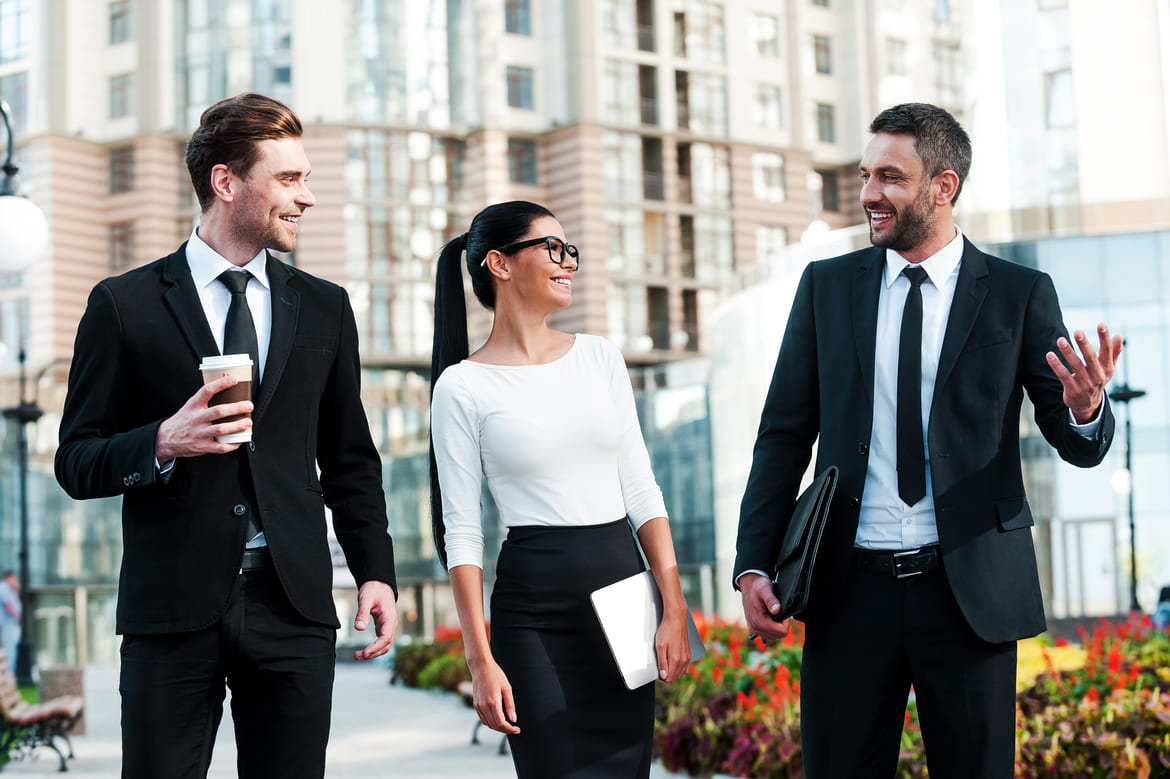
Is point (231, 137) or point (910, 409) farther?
point (910, 409)

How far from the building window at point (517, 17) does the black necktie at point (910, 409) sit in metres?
55.5

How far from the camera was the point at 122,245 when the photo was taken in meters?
58.9

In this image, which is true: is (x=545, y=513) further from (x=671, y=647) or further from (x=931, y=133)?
(x=931, y=133)

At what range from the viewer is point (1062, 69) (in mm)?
31938

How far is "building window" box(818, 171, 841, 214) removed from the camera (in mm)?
65875

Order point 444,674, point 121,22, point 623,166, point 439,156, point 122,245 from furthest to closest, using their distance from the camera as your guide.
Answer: point 623,166 → point 122,245 → point 121,22 → point 439,156 → point 444,674

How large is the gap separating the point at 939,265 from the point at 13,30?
60027mm

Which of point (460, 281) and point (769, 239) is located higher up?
point (769, 239)

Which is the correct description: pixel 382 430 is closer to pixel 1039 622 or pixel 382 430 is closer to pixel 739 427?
pixel 739 427

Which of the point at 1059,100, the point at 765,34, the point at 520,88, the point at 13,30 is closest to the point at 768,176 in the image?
the point at 765,34

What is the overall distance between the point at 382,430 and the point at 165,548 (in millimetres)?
46904

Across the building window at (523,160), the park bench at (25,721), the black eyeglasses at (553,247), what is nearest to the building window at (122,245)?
the building window at (523,160)

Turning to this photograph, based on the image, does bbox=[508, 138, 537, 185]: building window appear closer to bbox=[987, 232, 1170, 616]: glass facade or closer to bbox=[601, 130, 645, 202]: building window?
bbox=[601, 130, 645, 202]: building window

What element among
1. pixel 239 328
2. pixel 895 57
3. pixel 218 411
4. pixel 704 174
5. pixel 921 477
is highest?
pixel 895 57
